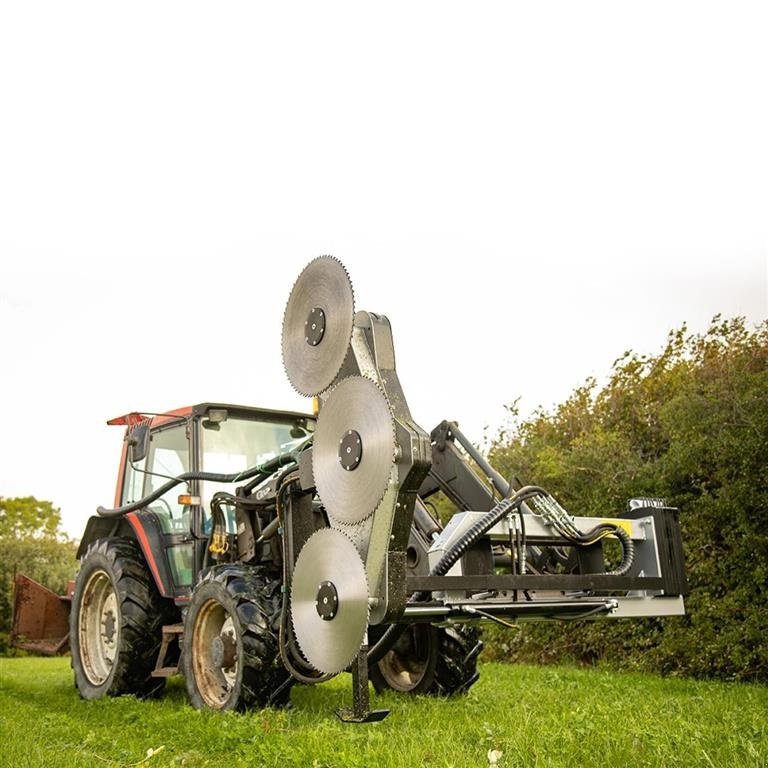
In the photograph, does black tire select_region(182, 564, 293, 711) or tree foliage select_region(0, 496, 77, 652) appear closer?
black tire select_region(182, 564, 293, 711)

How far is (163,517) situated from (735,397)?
16.2ft

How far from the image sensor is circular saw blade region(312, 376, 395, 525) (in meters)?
4.16

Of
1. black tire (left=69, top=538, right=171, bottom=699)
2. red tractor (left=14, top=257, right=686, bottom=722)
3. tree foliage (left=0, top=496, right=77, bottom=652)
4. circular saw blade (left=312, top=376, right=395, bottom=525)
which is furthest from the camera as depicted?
tree foliage (left=0, top=496, right=77, bottom=652)

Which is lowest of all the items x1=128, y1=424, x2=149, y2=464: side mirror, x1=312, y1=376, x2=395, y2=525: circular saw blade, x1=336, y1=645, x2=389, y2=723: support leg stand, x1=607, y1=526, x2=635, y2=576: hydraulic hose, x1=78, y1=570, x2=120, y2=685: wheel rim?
x1=336, y1=645, x2=389, y2=723: support leg stand

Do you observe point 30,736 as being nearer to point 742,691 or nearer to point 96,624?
point 96,624

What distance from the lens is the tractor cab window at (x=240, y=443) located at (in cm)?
680

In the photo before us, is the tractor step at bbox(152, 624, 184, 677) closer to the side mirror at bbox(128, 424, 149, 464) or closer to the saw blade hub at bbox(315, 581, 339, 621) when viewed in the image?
the side mirror at bbox(128, 424, 149, 464)

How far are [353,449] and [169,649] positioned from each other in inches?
130

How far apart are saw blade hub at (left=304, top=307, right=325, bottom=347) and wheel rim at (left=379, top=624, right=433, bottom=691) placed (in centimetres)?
264

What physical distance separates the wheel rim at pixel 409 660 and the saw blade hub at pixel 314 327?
264 cm

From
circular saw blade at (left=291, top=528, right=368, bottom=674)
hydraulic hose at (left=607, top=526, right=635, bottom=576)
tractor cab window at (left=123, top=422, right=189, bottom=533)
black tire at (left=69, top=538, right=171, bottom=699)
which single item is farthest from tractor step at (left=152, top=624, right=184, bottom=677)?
→ hydraulic hose at (left=607, top=526, right=635, bottom=576)

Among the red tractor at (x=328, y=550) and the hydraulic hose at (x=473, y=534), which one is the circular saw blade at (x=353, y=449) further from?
the hydraulic hose at (x=473, y=534)

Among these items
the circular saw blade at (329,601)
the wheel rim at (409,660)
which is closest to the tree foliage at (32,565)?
the wheel rim at (409,660)

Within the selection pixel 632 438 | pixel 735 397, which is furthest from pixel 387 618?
pixel 632 438
